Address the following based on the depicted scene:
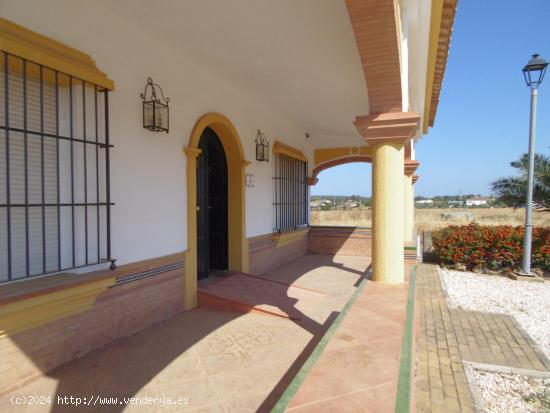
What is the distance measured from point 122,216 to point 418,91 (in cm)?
499

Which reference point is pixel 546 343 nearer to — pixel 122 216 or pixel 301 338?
pixel 301 338

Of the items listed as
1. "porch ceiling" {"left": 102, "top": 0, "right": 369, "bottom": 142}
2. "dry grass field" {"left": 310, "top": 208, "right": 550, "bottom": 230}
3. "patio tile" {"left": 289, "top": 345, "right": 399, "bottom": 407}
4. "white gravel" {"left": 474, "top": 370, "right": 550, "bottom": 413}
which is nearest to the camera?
"patio tile" {"left": 289, "top": 345, "right": 399, "bottom": 407}

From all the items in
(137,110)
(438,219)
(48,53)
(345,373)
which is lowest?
(438,219)

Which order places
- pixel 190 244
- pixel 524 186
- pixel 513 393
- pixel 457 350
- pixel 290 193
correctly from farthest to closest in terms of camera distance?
pixel 524 186
pixel 290 193
pixel 190 244
pixel 457 350
pixel 513 393

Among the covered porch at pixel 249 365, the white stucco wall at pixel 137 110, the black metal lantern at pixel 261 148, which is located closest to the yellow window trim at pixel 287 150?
the black metal lantern at pixel 261 148

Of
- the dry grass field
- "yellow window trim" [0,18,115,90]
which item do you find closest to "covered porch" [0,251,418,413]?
"yellow window trim" [0,18,115,90]

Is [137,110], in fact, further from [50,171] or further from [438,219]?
[438,219]

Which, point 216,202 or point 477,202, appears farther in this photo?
point 477,202

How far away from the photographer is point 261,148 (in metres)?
6.28

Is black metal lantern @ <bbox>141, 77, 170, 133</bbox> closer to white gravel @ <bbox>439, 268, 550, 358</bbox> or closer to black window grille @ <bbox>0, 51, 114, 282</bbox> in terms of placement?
black window grille @ <bbox>0, 51, 114, 282</bbox>

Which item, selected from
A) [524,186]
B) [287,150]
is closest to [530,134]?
[524,186]

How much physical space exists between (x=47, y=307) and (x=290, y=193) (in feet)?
19.3

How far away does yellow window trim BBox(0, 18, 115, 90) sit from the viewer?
234 centimetres

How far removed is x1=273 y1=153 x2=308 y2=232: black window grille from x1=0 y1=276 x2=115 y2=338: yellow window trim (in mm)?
4431
